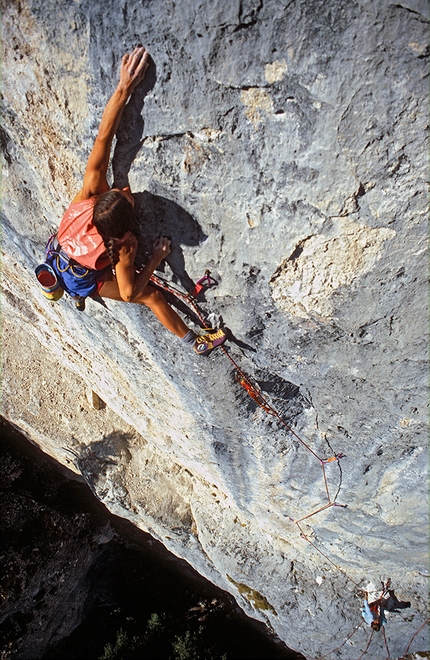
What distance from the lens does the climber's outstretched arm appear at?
1.69 m

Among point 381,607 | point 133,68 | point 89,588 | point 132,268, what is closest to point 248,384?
point 132,268

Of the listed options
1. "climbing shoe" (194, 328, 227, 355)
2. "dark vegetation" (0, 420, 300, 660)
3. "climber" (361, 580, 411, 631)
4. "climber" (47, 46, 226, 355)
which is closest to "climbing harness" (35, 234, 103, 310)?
→ "climber" (47, 46, 226, 355)

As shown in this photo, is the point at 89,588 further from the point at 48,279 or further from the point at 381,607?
the point at 48,279

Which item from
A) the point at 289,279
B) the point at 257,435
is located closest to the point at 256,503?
the point at 257,435

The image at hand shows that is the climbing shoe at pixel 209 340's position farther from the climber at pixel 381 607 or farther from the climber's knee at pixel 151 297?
the climber at pixel 381 607

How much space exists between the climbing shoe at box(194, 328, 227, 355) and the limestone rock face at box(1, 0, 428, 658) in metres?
0.10

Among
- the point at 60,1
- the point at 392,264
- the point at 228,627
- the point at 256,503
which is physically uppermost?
the point at 60,1

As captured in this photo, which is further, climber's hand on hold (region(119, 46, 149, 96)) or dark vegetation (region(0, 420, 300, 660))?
dark vegetation (region(0, 420, 300, 660))

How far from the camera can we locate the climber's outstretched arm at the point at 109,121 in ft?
5.54

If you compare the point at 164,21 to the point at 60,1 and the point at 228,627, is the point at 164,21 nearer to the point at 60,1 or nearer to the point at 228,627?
the point at 60,1

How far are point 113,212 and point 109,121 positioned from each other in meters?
0.37

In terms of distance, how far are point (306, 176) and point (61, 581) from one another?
6.48 metres

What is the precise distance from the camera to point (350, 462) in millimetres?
2852

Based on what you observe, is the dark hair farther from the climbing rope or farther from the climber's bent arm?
the climbing rope
